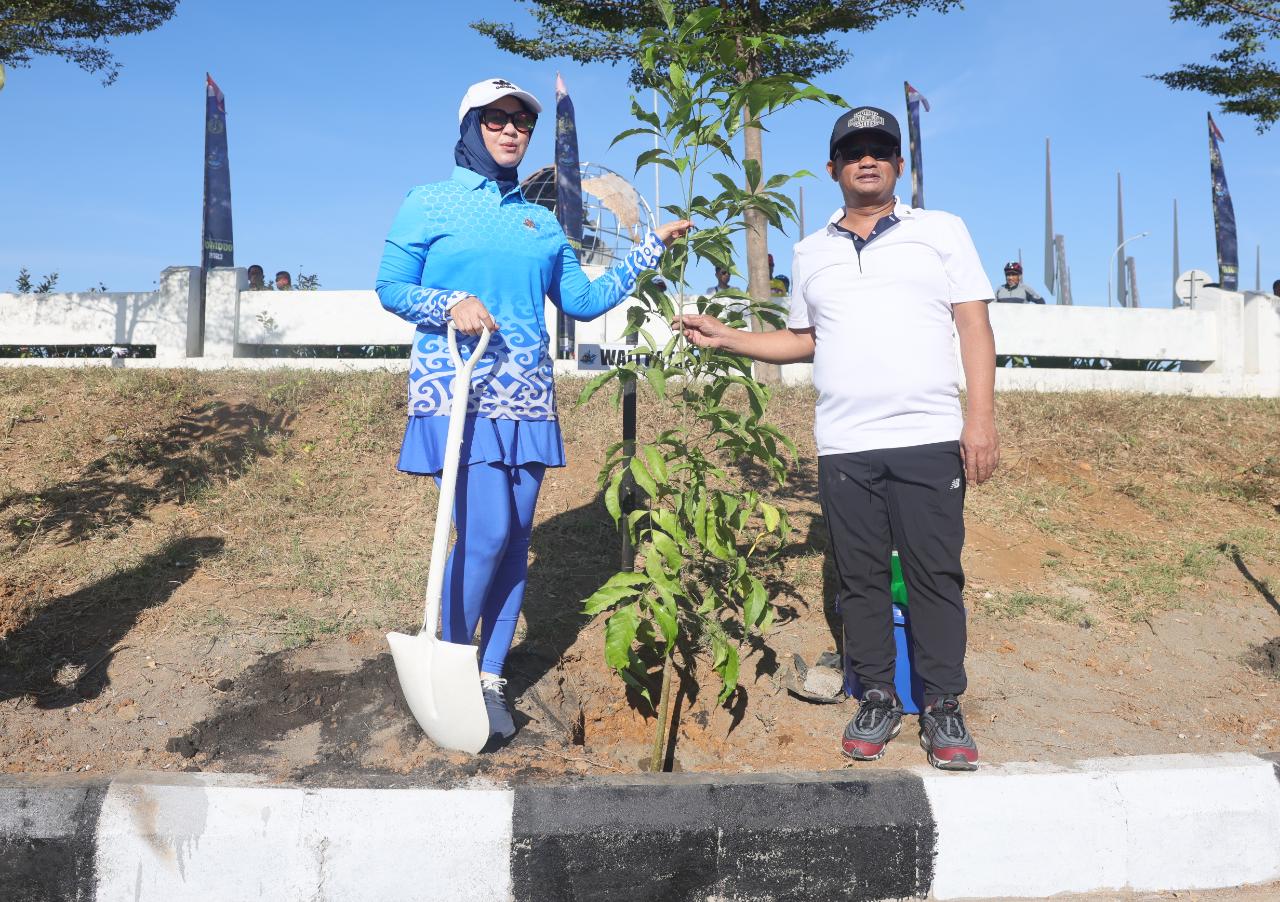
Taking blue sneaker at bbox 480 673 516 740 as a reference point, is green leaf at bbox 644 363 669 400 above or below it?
above

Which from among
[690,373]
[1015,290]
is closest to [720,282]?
[690,373]

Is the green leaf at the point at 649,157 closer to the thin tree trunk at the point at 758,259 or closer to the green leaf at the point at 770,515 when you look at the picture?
the green leaf at the point at 770,515

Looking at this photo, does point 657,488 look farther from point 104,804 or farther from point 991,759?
point 104,804

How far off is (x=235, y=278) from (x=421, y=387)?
11.5 metres

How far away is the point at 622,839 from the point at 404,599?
6.95ft

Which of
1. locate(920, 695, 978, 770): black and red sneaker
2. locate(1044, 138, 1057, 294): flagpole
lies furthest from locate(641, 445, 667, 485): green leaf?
locate(1044, 138, 1057, 294): flagpole

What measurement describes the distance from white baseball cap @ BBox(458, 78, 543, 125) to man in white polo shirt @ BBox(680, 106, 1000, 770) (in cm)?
84

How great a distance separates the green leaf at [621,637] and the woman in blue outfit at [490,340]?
0.45 m

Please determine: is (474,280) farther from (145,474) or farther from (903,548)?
(145,474)

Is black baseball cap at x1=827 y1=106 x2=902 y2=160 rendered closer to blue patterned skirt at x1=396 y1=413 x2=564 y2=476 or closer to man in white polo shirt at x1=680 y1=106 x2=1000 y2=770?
man in white polo shirt at x1=680 y1=106 x2=1000 y2=770

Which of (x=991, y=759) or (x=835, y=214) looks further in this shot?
(x=835, y=214)

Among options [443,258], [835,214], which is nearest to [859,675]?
[835,214]

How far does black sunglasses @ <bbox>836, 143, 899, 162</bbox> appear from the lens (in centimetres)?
265

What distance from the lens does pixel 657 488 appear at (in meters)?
2.62
